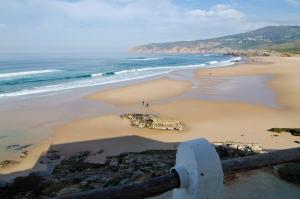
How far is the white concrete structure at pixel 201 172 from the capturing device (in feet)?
6.72

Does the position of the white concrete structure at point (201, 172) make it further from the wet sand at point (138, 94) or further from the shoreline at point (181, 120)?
the wet sand at point (138, 94)

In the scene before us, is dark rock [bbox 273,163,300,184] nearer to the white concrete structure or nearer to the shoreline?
the shoreline

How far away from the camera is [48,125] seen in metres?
16.3

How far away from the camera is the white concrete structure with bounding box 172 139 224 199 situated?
205cm

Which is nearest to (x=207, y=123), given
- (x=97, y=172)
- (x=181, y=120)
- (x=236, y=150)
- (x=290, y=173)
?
(x=181, y=120)

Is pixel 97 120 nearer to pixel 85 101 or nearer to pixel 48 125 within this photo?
pixel 48 125

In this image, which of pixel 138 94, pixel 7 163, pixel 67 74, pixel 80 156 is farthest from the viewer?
pixel 67 74

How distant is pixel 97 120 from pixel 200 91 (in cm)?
1179

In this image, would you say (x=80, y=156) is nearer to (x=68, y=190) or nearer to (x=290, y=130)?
(x=68, y=190)

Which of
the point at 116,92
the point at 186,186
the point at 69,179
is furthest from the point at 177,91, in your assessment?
the point at 186,186

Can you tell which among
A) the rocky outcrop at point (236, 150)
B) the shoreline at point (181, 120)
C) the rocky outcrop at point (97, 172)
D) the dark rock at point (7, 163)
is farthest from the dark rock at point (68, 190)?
the rocky outcrop at point (236, 150)

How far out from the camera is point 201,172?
204 cm

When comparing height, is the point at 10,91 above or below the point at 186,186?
below

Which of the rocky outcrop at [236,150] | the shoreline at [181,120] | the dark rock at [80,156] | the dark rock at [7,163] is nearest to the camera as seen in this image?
the rocky outcrop at [236,150]
